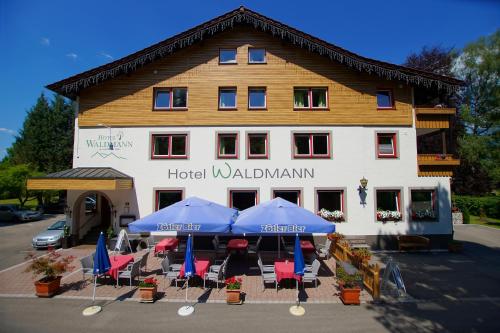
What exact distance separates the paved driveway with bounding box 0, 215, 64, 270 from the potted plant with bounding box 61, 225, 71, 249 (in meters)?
1.79

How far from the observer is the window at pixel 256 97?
17.6m

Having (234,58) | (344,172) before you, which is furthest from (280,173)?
(234,58)

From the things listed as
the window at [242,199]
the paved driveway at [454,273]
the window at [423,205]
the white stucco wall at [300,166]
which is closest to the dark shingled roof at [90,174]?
the white stucco wall at [300,166]

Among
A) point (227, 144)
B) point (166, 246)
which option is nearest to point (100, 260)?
point (166, 246)

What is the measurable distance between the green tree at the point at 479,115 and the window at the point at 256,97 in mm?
23564

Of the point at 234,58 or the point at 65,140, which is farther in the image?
the point at 65,140

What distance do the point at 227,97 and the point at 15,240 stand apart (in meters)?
17.5

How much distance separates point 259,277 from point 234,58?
1263 centimetres

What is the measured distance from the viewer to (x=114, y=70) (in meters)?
16.9

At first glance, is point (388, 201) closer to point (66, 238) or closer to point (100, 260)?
point (100, 260)

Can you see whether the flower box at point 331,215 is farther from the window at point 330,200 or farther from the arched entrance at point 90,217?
the arched entrance at point 90,217

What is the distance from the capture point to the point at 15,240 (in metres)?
20.0

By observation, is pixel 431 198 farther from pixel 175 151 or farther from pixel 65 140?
pixel 65 140

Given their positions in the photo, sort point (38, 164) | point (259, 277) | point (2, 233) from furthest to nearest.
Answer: point (38, 164) → point (2, 233) → point (259, 277)
